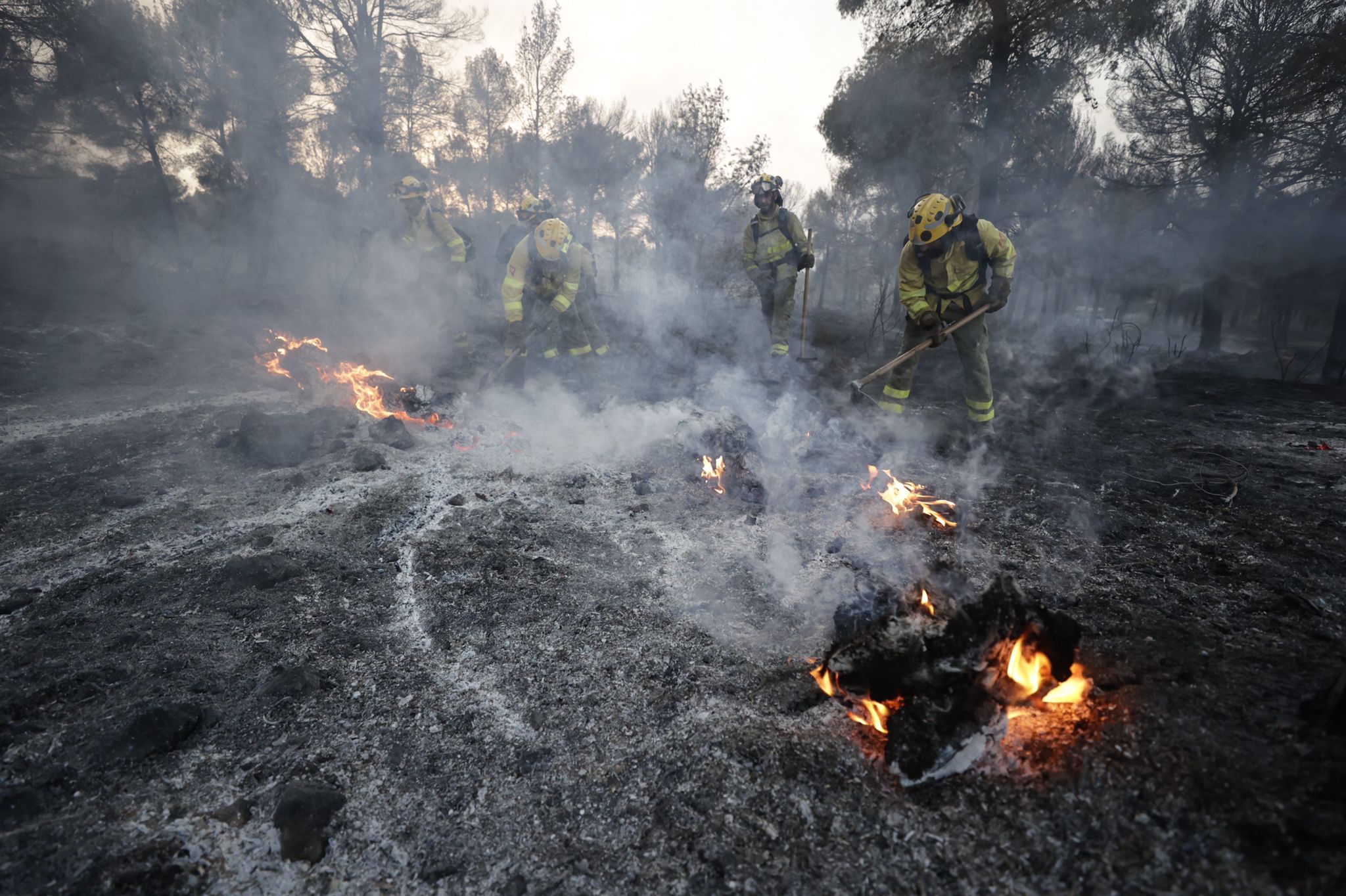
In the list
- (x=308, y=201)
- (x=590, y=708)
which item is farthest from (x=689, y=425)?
Answer: (x=308, y=201)

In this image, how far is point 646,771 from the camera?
211cm

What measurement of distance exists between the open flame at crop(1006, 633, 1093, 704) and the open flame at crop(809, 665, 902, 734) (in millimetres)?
460

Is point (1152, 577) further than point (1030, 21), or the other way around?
point (1030, 21)

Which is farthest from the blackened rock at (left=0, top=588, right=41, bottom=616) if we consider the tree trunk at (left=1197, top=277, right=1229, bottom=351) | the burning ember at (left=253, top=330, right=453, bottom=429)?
the tree trunk at (left=1197, top=277, right=1229, bottom=351)

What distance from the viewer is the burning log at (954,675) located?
78.5 inches

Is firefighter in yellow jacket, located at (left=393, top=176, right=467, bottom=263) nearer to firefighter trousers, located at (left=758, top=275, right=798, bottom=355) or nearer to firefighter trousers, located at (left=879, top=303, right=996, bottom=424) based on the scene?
firefighter trousers, located at (left=758, top=275, right=798, bottom=355)

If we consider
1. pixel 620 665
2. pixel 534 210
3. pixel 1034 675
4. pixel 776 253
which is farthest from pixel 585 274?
pixel 1034 675

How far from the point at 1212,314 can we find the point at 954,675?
18320mm

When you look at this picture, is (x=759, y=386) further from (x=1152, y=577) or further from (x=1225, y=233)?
A: (x=1225, y=233)

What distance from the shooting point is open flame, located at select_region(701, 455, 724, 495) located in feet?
15.5

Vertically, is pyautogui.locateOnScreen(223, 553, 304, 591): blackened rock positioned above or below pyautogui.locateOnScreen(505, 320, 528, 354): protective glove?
below

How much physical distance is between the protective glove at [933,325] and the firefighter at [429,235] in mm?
7270

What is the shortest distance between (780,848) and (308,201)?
17.0 m

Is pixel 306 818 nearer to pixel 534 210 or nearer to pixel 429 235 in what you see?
pixel 534 210
